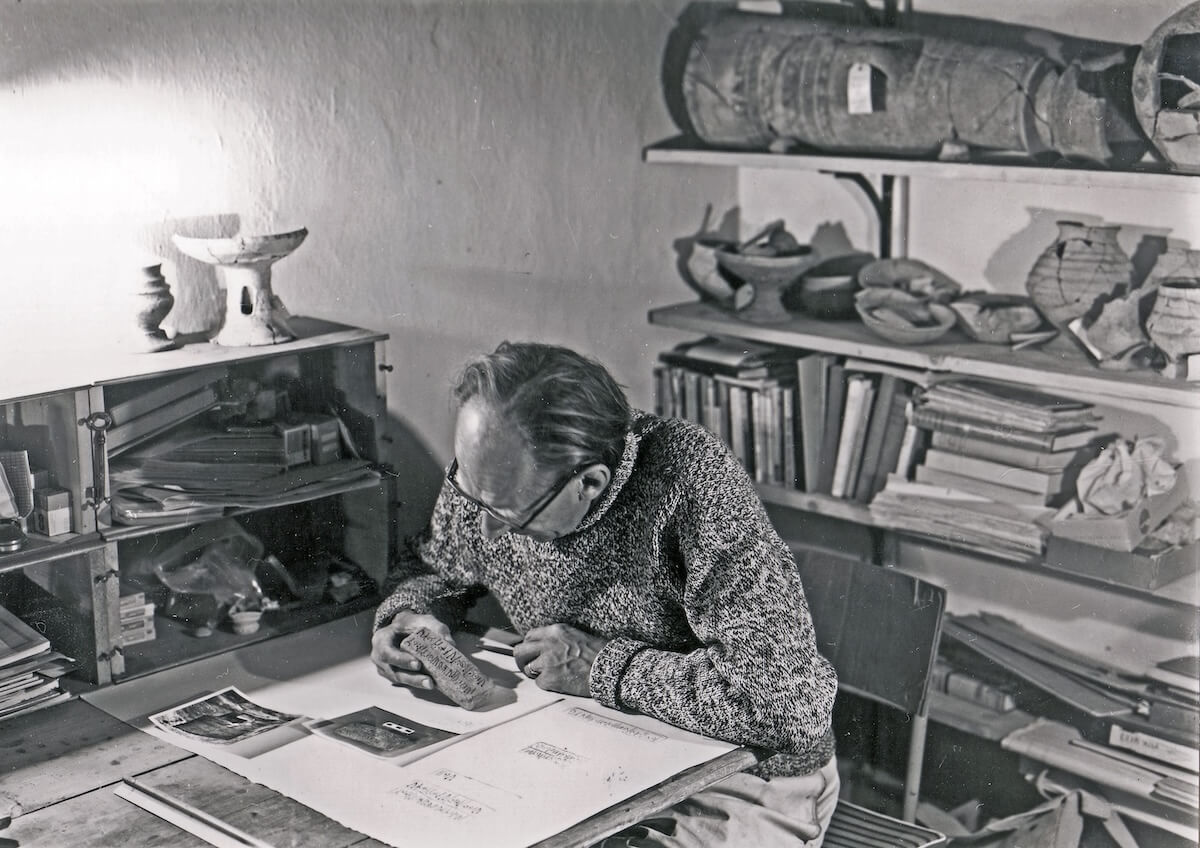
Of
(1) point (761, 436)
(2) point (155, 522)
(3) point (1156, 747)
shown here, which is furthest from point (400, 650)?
(3) point (1156, 747)

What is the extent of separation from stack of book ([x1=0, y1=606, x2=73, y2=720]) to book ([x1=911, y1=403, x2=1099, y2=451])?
70.8 inches

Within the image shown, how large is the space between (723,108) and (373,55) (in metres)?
0.91

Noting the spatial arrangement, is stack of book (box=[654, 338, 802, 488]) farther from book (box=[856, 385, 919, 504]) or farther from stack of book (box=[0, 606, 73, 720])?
stack of book (box=[0, 606, 73, 720])

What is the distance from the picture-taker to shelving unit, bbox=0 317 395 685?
203 centimetres

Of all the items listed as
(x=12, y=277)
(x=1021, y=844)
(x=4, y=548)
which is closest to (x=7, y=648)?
(x=4, y=548)

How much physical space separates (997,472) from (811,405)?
1.56 feet

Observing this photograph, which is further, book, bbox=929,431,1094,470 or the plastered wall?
book, bbox=929,431,1094,470

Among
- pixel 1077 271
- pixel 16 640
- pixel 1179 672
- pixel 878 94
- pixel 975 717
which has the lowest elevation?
pixel 975 717

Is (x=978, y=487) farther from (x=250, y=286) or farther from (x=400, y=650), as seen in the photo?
(x=250, y=286)

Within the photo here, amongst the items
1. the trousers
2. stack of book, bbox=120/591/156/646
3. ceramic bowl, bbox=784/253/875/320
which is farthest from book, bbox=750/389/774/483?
stack of book, bbox=120/591/156/646

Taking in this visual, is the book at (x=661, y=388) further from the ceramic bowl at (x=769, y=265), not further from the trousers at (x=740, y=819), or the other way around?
the trousers at (x=740, y=819)

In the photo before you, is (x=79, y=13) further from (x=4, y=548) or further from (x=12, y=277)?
(x=4, y=548)

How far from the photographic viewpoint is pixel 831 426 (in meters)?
2.94

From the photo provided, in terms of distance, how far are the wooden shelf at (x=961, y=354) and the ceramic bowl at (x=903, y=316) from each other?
2 centimetres
